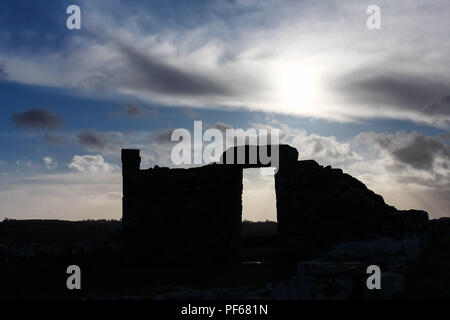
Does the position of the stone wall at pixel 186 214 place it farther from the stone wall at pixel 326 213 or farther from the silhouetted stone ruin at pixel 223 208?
the stone wall at pixel 326 213

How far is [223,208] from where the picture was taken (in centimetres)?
1443

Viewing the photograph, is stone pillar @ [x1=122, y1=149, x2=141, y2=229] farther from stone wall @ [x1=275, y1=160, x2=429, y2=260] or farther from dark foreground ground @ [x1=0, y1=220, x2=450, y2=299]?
stone wall @ [x1=275, y1=160, x2=429, y2=260]

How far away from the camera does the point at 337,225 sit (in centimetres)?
1189

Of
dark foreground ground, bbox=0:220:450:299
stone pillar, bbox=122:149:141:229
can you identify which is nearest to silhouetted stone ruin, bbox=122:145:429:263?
stone pillar, bbox=122:149:141:229

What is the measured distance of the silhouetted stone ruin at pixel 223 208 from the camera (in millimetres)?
12117

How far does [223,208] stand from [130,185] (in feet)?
9.75

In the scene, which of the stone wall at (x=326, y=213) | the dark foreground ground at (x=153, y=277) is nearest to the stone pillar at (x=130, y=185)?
the dark foreground ground at (x=153, y=277)

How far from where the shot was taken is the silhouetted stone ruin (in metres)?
12.1

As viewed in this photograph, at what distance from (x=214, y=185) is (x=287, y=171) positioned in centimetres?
238

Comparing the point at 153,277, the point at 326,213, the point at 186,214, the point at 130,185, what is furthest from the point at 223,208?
the point at 326,213

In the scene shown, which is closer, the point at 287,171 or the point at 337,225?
the point at 337,225

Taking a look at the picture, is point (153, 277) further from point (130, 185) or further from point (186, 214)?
point (130, 185)
